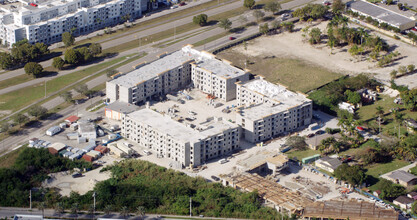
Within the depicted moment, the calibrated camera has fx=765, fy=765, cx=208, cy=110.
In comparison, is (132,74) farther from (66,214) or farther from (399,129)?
(399,129)

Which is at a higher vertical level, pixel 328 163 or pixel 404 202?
pixel 328 163

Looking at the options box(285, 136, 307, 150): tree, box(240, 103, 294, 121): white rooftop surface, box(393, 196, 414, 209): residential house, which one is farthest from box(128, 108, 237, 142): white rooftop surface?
box(393, 196, 414, 209): residential house

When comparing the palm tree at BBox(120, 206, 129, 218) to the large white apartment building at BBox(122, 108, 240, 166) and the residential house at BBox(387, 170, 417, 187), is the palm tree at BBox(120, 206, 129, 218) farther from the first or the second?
the residential house at BBox(387, 170, 417, 187)

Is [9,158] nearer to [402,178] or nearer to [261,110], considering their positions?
[261,110]

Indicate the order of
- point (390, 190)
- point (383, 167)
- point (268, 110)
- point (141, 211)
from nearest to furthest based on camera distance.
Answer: point (141, 211) → point (390, 190) → point (383, 167) → point (268, 110)

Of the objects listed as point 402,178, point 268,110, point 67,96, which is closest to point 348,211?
point 402,178
